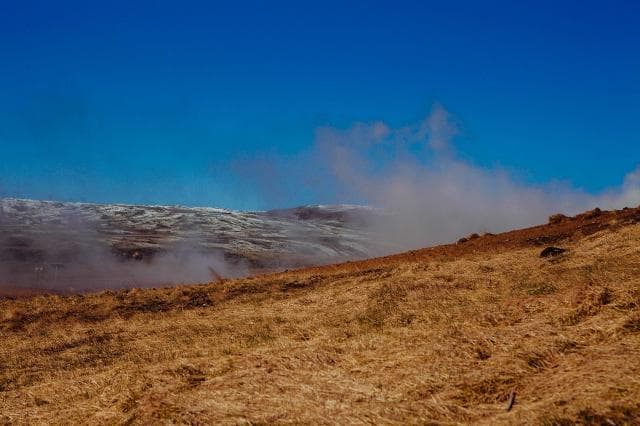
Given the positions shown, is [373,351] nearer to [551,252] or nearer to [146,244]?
[551,252]

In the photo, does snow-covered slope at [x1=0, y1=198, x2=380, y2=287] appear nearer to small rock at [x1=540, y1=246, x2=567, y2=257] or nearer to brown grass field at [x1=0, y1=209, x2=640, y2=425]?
brown grass field at [x1=0, y1=209, x2=640, y2=425]

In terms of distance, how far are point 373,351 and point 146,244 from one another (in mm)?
58567

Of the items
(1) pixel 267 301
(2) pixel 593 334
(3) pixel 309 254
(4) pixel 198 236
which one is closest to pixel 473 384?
(2) pixel 593 334

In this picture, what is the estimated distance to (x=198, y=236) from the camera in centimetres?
7738

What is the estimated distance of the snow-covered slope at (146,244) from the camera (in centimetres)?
4916

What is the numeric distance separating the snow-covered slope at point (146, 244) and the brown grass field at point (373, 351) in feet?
99.1

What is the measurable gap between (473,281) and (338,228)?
304 ft

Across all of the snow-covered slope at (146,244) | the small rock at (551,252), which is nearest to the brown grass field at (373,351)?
the small rock at (551,252)

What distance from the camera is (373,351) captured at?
9.83 meters

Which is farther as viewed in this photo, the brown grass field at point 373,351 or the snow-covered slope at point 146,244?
the snow-covered slope at point 146,244

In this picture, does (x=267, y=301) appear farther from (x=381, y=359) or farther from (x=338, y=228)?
(x=338, y=228)

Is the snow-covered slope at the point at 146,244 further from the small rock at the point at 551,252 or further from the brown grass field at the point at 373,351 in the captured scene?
the small rock at the point at 551,252

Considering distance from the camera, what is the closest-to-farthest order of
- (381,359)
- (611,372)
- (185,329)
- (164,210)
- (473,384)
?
1. (611,372)
2. (473,384)
3. (381,359)
4. (185,329)
5. (164,210)

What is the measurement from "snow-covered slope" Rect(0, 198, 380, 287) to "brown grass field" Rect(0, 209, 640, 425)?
3021cm
